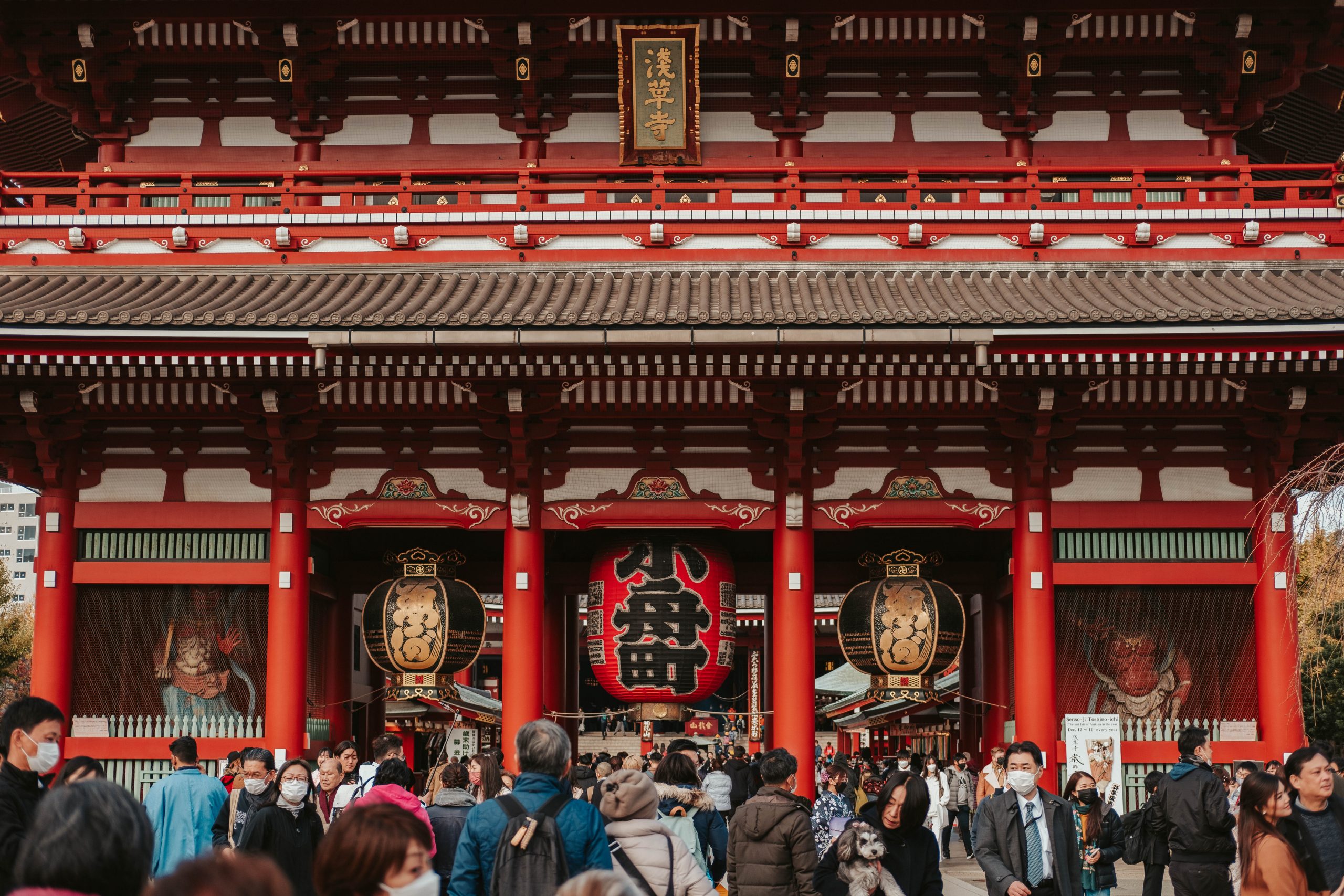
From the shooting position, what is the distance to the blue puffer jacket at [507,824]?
546 centimetres

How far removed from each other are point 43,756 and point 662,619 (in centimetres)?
861

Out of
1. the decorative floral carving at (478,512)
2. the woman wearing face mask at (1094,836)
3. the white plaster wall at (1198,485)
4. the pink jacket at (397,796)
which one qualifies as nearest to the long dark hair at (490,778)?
the pink jacket at (397,796)

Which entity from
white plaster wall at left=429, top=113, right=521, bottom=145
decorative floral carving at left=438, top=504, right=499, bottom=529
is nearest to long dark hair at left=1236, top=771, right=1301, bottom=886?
decorative floral carving at left=438, top=504, right=499, bottom=529

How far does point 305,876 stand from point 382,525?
6.91 metres

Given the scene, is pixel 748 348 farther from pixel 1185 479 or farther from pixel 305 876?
pixel 305 876

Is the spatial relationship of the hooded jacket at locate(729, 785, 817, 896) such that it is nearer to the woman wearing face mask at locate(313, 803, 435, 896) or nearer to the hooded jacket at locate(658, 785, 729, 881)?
the hooded jacket at locate(658, 785, 729, 881)

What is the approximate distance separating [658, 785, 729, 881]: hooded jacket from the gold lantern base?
474cm

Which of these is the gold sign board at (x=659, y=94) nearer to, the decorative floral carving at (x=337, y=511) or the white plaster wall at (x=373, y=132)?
the white plaster wall at (x=373, y=132)

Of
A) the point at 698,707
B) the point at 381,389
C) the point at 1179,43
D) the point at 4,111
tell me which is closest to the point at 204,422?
the point at 381,389

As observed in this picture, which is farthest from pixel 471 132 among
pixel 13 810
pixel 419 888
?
pixel 419 888

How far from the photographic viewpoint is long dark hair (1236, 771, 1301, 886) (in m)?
6.05

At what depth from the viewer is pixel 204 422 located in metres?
14.1

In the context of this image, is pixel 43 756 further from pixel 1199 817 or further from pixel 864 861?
pixel 1199 817

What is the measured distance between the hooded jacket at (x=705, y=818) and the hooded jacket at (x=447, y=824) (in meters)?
1.20
